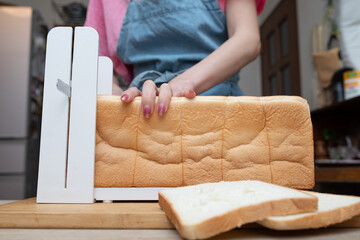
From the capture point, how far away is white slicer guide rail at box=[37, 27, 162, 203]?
750 mm

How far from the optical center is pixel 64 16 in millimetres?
3209

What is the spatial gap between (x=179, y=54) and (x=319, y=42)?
1.97 m

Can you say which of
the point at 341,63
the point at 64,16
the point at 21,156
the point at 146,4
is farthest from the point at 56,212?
the point at 64,16

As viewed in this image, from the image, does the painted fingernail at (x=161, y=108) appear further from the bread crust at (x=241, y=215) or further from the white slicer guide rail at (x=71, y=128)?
the bread crust at (x=241, y=215)

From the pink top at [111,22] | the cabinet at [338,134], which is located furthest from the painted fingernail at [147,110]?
the cabinet at [338,134]

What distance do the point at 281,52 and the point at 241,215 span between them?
343 cm

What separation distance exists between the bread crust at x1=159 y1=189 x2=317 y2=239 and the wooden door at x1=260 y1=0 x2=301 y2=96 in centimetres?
279

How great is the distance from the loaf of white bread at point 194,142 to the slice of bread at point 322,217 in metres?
0.22

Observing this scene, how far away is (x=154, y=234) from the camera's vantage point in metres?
0.54

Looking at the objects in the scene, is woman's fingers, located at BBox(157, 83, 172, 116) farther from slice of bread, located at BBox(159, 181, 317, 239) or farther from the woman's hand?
slice of bread, located at BBox(159, 181, 317, 239)

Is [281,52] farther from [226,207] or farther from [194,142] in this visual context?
[226,207]

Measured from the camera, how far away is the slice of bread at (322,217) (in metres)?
0.50

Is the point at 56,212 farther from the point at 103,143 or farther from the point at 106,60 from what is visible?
the point at 106,60

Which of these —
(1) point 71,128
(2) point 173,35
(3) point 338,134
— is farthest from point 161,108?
(3) point 338,134
